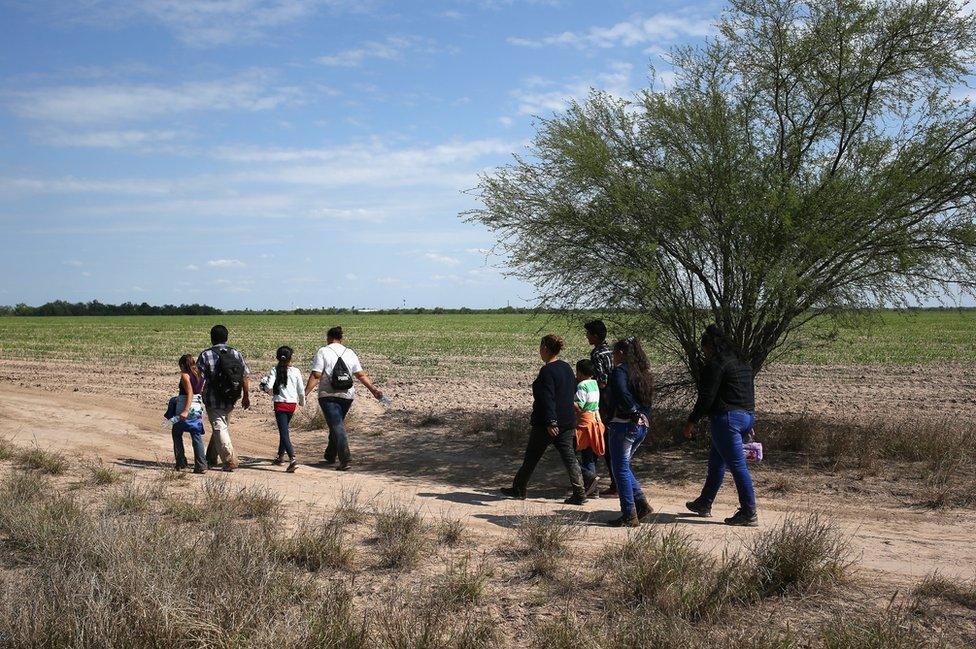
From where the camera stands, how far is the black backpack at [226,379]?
1065 cm

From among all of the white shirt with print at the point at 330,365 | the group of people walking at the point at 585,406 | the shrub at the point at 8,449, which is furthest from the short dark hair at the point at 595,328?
the shrub at the point at 8,449

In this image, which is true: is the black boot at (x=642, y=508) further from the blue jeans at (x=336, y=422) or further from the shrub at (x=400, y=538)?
the blue jeans at (x=336, y=422)

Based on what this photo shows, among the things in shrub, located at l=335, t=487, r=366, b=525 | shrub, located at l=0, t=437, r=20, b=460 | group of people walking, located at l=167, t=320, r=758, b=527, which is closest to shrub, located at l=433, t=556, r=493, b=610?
shrub, located at l=335, t=487, r=366, b=525

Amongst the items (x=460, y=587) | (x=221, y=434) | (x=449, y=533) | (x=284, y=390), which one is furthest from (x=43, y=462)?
(x=460, y=587)

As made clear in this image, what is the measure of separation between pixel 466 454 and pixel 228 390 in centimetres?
454

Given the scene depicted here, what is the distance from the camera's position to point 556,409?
30.2ft

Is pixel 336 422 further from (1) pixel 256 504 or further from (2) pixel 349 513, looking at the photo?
(2) pixel 349 513

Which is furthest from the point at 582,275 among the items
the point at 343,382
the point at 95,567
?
the point at 95,567

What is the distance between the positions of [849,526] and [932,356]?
2693cm

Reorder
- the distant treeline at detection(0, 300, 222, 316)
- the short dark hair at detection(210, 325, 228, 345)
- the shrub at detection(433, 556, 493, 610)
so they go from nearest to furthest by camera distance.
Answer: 1. the shrub at detection(433, 556, 493, 610)
2. the short dark hair at detection(210, 325, 228, 345)
3. the distant treeline at detection(0, 300, 222, 316)

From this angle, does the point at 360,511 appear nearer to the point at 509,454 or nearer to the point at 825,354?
the point at 509,454

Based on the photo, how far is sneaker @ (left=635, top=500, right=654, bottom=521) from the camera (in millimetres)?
8477

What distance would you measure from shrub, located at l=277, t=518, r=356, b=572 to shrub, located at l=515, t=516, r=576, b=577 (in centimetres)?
150

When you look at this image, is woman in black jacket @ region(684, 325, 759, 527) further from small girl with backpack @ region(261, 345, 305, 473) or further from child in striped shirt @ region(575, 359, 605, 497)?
small girl with backpack @ region(261, 345, 305, 473)
